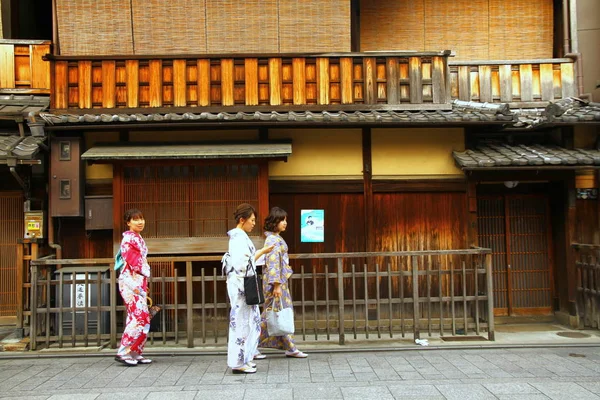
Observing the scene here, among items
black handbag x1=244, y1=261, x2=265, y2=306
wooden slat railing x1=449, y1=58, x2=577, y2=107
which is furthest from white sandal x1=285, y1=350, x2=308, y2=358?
wooden slat railing x1=449, y1=58, x2=577, y2=107

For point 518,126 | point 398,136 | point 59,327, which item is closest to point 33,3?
point 59,327

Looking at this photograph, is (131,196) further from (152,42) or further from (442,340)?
(442,340)

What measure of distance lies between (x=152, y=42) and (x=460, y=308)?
7.86 m

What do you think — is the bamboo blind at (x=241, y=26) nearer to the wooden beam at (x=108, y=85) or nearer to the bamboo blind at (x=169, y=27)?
the bamboo blind at (x=169, y=27)

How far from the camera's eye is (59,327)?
7953mm

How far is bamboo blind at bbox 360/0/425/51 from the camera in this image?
35.0 feet

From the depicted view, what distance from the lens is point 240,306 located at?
256 inches

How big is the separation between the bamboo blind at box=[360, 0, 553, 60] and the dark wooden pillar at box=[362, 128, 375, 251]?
2.43 meters

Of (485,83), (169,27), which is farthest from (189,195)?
(485,83)

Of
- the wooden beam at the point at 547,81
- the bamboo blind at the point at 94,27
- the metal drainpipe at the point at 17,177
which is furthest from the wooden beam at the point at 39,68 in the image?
the wooden beam at the point at 547,81

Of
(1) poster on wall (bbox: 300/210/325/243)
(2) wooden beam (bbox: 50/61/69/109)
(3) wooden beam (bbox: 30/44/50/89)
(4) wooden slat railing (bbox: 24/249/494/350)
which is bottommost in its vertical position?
(4) wooden slat railing (bbox: 24/249/494/350)

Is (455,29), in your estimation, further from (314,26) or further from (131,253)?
(131,253)

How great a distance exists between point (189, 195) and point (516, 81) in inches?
286

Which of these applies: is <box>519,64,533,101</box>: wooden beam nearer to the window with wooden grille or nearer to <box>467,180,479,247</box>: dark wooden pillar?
<box>467,180,479,247</box>: dark wooden pillar
